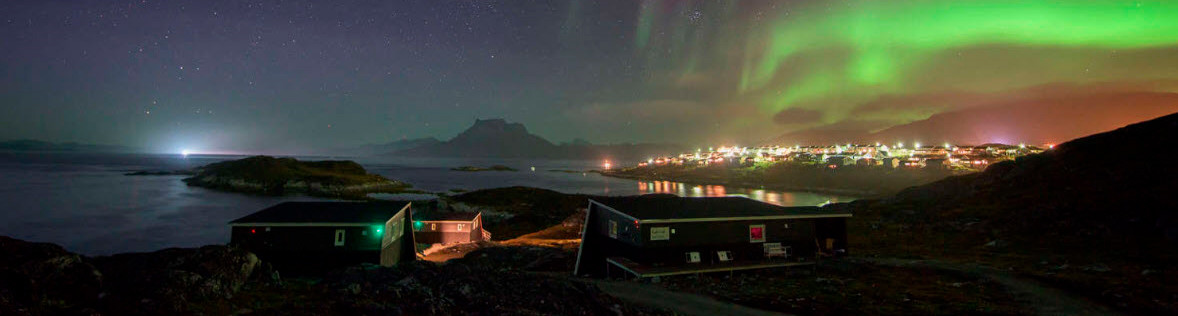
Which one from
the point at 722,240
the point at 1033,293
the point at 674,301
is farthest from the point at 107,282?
the point at 1033,293

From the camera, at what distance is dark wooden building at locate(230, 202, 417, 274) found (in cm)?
2952

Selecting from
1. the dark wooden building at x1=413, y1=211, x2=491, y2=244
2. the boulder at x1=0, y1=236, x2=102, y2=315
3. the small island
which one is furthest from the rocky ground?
the small island

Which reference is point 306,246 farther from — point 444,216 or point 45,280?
point 444,216

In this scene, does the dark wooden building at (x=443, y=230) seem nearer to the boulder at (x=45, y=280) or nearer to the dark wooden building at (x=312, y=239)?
the dark wooden building at (x=312, y=239)

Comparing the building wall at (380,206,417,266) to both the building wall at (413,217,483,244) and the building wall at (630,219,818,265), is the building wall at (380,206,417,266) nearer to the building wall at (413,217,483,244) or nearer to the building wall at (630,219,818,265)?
the building wall at (413,217,483,244)

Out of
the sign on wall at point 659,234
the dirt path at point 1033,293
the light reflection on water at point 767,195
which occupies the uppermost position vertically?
the sign on wall at point 659,234

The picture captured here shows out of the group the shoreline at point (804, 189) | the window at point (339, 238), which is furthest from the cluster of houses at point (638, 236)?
the shoreline at point (804, 189)

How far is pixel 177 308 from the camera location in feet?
44.1

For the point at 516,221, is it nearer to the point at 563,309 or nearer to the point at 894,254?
the point at 894,254

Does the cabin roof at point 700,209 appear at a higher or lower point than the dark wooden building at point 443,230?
higher

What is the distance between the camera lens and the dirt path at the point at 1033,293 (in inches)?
739

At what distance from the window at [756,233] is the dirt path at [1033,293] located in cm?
691

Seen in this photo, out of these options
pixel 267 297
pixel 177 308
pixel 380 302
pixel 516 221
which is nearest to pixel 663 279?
pixel 380 302

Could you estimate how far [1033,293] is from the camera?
21.5m
